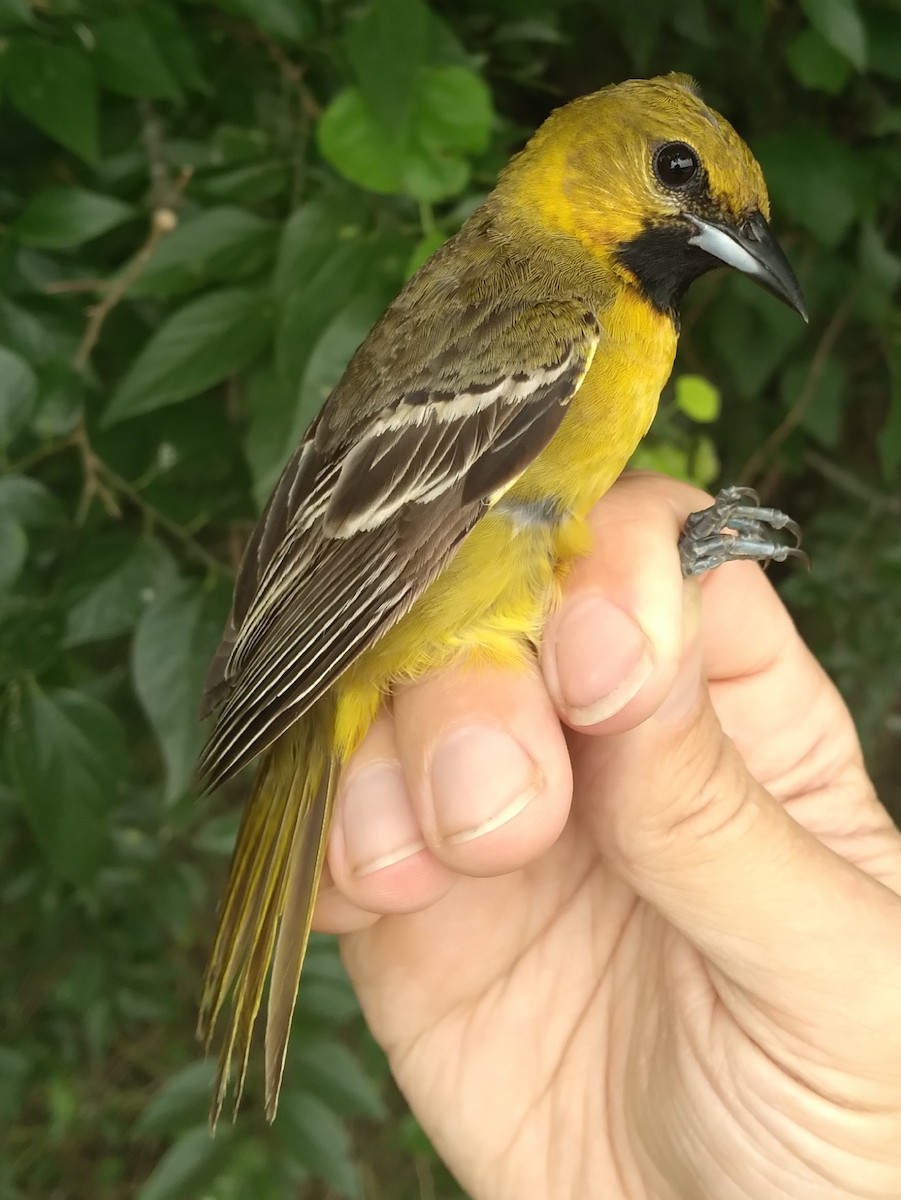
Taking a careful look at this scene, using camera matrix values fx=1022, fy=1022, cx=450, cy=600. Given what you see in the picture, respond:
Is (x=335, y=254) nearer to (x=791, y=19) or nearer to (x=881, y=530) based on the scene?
(x=791, y=19)

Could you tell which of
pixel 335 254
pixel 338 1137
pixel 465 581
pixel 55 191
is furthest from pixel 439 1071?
pixel 55 191

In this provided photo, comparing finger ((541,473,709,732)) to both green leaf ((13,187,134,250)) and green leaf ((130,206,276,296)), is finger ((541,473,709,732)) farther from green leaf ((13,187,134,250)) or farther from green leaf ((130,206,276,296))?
green leaf ((13,187,134,250))

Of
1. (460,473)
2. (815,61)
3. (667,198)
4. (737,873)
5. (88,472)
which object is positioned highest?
(815,61)

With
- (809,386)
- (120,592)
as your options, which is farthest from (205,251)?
(809,386)

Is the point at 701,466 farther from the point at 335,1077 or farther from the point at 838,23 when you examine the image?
the point at 335,1077

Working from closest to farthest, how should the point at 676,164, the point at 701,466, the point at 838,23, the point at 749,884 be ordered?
1. the point at 749,884
2. the point at 838,23
3. the point at 676,164
4. the point at 701,466

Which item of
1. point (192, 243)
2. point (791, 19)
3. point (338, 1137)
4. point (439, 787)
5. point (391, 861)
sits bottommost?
point (338, 1137)

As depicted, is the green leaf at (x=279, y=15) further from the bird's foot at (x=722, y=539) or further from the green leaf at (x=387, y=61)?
the bird's foot at (x=722, y=539)
